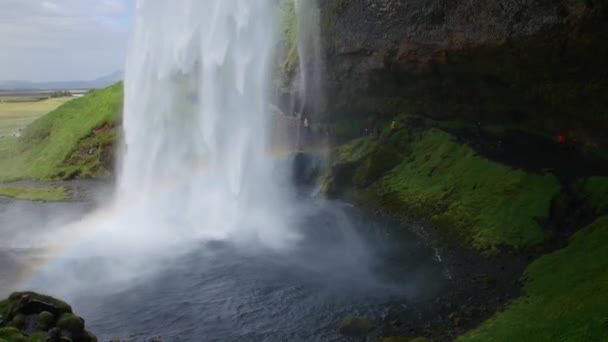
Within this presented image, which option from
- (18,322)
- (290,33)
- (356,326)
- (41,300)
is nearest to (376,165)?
(356,326)

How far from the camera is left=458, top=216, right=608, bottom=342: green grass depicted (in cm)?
1528

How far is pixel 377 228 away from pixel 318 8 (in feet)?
91.1

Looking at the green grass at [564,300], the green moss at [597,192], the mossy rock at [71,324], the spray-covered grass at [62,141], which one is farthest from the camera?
the spray-covered grass at [62,141]

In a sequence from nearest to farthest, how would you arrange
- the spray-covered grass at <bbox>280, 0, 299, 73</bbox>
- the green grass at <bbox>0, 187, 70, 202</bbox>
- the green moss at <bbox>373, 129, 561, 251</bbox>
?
the green moss at <bbox>373, 129, 561, 251</bbox>, the green grass at <bbox>0, 187, 70, 202</bbox>, the spray-covered grass at <bbox>280, 0, 299, 73</bbox>

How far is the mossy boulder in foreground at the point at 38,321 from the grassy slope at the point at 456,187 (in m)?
19.8

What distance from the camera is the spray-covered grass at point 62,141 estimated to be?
56.3 m

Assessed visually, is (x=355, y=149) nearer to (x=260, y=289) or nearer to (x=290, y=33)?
(x=290, y=33)

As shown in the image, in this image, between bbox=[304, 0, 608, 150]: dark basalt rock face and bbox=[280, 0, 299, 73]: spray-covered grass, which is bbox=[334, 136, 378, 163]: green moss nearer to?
bbox=[304, 0, 608, 150]: dark basalt rock face

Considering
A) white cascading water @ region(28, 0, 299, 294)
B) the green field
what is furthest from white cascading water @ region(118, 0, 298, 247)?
the green field

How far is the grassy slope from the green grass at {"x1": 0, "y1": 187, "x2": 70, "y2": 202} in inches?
1041

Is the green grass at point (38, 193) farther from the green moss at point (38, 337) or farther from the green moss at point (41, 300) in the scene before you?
the green moss at point (38, 337)

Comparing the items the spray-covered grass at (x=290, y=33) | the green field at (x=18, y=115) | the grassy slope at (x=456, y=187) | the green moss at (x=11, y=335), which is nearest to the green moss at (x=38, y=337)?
the green moss at (x=11, y=335)

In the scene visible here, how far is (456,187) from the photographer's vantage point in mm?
33250

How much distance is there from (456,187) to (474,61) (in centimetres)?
1049
